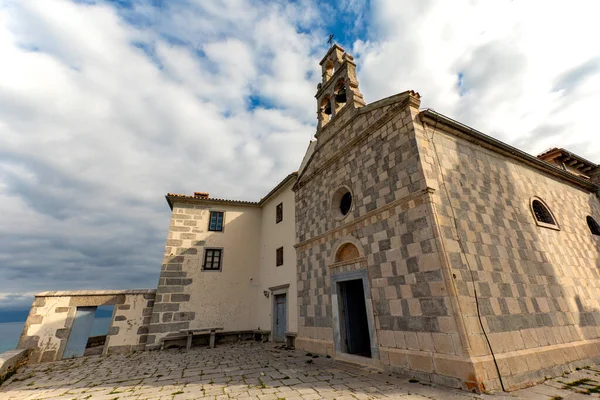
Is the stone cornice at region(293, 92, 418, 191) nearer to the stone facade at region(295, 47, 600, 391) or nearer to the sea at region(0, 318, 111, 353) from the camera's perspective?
the stone facade at region(295, 47, 600, 391)

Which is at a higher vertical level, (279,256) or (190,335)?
(279,256)

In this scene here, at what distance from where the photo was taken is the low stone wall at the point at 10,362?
242 inches

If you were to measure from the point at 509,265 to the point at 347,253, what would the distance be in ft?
12.8

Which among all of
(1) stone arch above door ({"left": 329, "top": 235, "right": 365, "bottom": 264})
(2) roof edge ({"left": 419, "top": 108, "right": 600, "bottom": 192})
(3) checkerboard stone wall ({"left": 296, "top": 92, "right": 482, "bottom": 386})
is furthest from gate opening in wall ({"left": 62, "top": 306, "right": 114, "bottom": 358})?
(2) roof edge ({"left": 419, "top": 108, "right": 600, "bottom": 192})

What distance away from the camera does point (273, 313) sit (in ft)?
37.2

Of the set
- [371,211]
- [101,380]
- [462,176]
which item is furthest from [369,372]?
[101,380]

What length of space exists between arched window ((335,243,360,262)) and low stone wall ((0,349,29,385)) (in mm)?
8798

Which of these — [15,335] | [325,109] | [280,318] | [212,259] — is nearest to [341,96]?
[325,109]

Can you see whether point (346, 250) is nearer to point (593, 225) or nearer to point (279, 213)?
point (279, 213)

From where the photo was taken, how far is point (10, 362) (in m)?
6.76

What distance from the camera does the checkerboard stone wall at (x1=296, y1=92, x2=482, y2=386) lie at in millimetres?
4957

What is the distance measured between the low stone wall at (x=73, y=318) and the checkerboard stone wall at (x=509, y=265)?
11.8 metres

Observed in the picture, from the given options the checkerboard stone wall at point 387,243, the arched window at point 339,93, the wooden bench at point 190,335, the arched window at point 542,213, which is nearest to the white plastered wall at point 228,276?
the wooden bench at point 190,335

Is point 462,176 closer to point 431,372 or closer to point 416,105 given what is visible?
point 416,105
